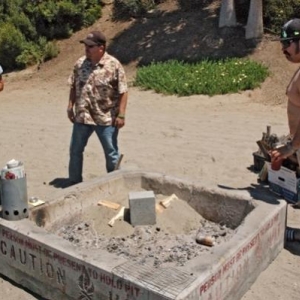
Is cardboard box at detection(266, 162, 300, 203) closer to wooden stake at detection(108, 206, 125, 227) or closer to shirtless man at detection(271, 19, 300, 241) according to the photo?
shirtless man at detection(271, 19, 300, 241)

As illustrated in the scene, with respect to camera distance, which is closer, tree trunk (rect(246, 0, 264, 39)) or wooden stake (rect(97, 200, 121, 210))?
wooden stake (rect(97, 200, 121, 210))

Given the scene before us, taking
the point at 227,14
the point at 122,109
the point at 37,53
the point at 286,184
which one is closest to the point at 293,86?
the point at 286,184

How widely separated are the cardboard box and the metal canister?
7.43 ft

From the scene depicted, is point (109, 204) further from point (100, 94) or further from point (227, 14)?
point (227, 14)

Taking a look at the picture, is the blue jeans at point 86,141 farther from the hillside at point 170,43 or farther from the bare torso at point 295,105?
the hillside at point 170,43

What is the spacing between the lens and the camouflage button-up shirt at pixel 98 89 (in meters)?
6.06

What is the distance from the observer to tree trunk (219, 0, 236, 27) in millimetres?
15258

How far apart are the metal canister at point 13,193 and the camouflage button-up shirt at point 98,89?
1.49 m

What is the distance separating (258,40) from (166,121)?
5572mm

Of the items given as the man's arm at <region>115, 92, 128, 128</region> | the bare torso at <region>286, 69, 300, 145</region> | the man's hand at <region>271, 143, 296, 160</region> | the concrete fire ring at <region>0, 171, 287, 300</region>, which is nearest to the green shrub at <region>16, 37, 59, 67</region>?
the man's arm at <region>115, 92, 128, 128</region>

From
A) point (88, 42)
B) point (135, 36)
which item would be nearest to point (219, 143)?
point (88, 42)

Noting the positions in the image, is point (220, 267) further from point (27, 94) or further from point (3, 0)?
point (3, 0)

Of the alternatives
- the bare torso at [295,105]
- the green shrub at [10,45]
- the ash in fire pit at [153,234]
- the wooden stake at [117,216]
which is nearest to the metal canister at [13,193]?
the ash in fire pit at [153,234]

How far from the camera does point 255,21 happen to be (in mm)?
14609
